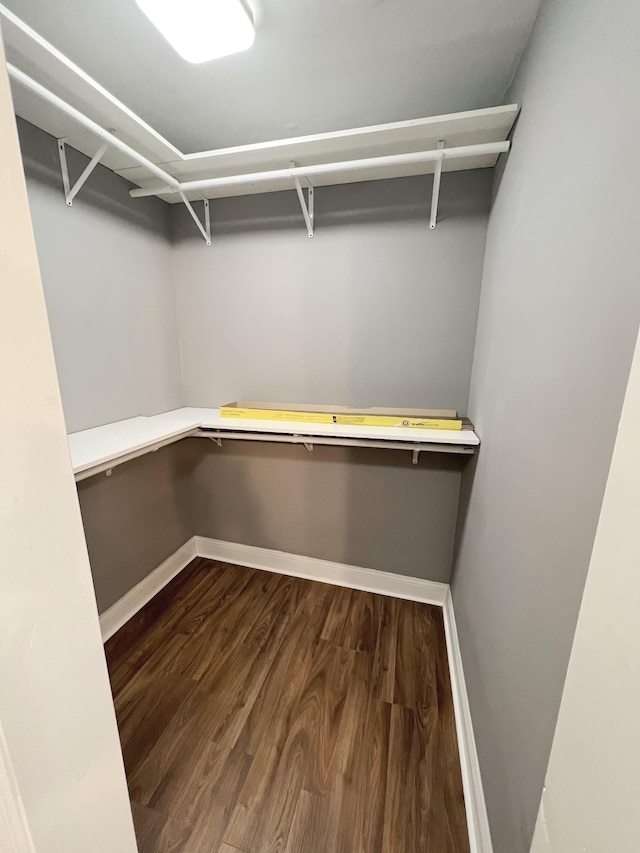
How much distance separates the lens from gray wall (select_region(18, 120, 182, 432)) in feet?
4.23

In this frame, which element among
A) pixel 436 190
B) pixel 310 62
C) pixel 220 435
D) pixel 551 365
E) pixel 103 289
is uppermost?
pixel 310 62

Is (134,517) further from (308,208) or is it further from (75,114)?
(308,208)

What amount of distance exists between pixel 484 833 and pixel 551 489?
1.01 metres

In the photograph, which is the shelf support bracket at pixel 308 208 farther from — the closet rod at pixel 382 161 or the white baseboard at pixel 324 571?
the white baseboard at pixel 324 571

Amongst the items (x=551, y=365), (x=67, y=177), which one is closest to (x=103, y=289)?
(x=67, y=177)

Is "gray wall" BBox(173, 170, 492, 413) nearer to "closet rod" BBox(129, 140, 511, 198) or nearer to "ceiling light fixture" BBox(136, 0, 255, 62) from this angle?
"closet rod" BBox(129, 140, 511, 198)

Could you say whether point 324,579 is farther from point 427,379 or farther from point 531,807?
point 531,807

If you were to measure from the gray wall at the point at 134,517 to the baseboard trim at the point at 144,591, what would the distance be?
0.03 m

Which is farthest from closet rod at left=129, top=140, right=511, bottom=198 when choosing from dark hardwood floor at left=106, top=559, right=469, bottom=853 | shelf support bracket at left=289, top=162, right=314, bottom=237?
dark hardwood floor at left=106, top=559, right=469, bottom=853

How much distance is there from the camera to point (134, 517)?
1777 millimetres

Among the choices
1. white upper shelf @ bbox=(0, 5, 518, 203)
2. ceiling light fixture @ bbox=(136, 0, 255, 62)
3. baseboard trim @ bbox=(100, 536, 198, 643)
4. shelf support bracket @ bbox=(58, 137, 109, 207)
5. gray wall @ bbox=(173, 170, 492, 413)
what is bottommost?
baseboard trim @ bbox=(100, 536, 198, 643)

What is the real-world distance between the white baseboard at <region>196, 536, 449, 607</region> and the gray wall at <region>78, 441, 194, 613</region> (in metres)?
0.25

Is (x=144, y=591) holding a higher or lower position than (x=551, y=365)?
lower

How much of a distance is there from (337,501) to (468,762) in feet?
3.70
